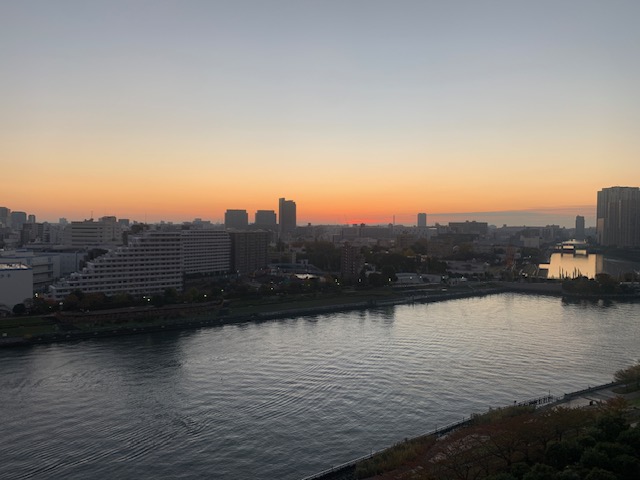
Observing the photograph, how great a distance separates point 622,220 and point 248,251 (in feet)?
91.7

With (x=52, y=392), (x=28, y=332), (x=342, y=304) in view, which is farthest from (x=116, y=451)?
(x=342, y=304)

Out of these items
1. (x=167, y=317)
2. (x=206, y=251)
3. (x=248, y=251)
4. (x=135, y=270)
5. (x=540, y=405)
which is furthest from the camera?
(x=248, y=251)

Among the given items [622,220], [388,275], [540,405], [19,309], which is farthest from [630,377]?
[622,220]

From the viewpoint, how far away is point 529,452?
354cm

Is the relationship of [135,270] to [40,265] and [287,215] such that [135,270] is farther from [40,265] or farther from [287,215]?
[287,215]

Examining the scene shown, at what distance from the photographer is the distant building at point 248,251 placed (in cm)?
1725

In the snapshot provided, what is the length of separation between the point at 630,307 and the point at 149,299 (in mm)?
10699

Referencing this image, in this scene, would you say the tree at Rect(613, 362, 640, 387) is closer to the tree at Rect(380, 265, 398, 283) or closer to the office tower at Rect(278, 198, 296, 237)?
the tree at Rect(380, 265, 398, 283)

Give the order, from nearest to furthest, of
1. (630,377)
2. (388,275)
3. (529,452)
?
(529,452)
(630,377)
(388,275)

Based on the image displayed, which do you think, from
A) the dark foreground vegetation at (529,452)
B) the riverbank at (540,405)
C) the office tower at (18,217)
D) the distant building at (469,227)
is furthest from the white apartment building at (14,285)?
the distant building at (469,227)

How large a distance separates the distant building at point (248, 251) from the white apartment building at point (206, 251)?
20 cm

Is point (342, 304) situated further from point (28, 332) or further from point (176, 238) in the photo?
point (28, 332)

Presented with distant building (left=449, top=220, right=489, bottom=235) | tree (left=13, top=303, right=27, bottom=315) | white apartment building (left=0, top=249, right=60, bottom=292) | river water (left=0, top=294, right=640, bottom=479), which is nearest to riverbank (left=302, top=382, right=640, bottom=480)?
river water (left=0, top=294, right=640, bottom=479)

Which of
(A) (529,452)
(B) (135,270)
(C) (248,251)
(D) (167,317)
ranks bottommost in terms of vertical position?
(D) (167,317)
